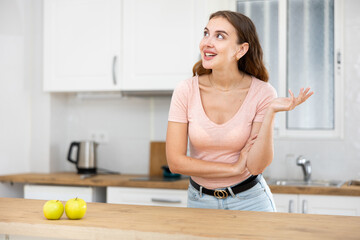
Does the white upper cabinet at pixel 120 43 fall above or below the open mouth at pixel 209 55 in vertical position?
above

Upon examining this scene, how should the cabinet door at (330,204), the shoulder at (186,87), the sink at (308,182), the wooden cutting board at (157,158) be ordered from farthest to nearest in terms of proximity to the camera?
1. the wooden cutting board at (157,158)
2. the sink at (308,182)
3. the cabinet door at (330,204)
4. the shoulder at (186,87)

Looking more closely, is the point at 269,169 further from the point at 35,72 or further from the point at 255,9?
the point at 35,72

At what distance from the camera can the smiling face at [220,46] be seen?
6.62ft

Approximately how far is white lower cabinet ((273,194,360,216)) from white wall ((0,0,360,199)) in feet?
1.78

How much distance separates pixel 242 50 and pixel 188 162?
526 mm

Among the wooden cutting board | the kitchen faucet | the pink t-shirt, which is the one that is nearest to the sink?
the kitchen faucet

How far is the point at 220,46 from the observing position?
6.61 ft

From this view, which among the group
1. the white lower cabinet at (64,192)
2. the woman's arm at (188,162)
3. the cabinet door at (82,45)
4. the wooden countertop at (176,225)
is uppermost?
the cabinet door at (82,45)

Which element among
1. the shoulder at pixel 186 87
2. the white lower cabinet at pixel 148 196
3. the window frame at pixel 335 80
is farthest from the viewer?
the window frame at pixel 335 80

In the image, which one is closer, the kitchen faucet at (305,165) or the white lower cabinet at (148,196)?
the white lower cabinet at (148,196)

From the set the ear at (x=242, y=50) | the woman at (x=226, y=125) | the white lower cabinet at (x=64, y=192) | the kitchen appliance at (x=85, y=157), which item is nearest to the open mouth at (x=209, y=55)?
the woman at (x=226, y=125)

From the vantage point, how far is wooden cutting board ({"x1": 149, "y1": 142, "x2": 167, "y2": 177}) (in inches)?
140

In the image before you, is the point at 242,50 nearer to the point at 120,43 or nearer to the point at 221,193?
the point at 221,193

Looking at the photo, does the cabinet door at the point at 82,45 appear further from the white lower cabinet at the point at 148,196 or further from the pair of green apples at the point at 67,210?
the pair of green apples at the point at 67,210
